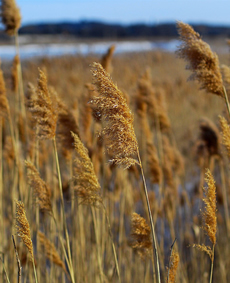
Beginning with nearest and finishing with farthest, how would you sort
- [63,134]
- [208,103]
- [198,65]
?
[198,65]
[63,134]
[208,103]

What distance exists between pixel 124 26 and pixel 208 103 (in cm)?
5310

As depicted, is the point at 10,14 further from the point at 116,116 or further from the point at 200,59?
the point at 116,116

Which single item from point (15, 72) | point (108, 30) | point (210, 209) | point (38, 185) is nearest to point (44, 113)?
point (38, 185)

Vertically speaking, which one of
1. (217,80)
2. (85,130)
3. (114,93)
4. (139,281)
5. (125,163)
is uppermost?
(85,130)

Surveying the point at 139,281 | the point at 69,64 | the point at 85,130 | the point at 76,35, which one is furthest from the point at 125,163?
the point at 76,35

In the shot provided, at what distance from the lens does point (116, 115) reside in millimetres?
1021

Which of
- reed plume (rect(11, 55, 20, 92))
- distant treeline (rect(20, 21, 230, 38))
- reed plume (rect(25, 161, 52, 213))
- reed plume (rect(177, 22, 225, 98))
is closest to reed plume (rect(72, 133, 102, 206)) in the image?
reed plume (rect(25, 161, 52, 213))

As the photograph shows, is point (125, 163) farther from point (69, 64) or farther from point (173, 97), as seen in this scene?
point (69, 64)

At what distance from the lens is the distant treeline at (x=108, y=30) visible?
54438mm

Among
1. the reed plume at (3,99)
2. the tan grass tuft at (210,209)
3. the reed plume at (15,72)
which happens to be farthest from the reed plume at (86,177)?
the reed plume at (15,72)

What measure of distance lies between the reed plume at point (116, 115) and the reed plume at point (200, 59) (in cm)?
47

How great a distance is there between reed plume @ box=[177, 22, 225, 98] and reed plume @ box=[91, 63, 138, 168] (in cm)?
47

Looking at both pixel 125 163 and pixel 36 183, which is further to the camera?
pixel 36 183

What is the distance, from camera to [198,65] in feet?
4.53
